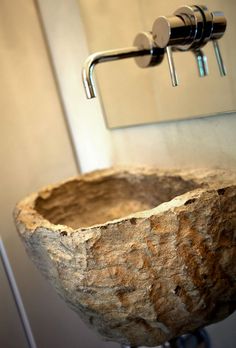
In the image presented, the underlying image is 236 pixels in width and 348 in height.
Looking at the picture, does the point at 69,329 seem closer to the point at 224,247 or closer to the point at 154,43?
the point at 224,247

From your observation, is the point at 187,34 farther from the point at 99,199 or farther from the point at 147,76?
the point at 99,199

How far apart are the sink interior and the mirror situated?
17 centimetres

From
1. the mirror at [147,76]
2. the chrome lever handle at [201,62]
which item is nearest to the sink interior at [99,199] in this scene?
the mirror at [147,76]

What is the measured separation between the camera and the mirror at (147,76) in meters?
0.76

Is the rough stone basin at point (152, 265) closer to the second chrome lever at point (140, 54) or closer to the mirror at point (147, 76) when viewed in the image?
the mirror at point (147, 76)

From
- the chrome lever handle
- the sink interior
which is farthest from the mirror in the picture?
the sink interior

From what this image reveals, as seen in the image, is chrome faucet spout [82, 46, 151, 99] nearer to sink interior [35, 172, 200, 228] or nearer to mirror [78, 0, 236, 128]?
mirror [78, 0, 236, 128]

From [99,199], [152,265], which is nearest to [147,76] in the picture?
[99,199]

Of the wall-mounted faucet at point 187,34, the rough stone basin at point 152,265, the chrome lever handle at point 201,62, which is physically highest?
the wall-mounted faucet at point 187,34

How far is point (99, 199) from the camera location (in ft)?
3.55

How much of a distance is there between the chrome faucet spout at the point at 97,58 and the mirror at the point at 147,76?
3.7 inches

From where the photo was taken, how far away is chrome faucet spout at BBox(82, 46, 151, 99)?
2.39 feet

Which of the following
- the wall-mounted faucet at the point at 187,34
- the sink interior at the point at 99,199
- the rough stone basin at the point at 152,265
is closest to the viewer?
the rough stone basin at the point at 152,265

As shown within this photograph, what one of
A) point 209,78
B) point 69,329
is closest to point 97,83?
point 209,78
